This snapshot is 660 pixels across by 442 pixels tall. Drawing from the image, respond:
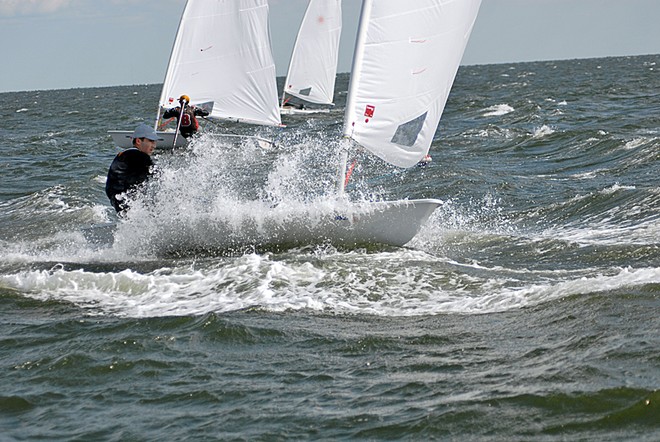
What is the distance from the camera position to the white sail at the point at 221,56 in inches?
810

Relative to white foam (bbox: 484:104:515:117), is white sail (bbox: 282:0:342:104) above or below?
above

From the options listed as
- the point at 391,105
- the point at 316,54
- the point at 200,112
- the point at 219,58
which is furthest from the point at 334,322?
the point at 316,54

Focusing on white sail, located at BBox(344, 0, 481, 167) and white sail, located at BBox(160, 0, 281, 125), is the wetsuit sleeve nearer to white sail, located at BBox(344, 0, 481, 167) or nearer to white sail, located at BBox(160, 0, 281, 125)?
white sail, located at BBox(160, 0, 281, 125)

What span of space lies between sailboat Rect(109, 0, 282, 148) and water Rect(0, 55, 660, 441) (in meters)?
6.35

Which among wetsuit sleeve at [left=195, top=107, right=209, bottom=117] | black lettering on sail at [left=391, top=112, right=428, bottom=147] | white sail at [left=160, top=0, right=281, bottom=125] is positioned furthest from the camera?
white sail at [left=160, top=0, right=281, bottom=125]

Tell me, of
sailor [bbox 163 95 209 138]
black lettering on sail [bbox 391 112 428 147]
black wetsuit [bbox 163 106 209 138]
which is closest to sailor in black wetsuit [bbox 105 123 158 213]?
black lettering on sail [bbox 391 112 428 147]

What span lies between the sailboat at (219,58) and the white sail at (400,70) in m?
11.2

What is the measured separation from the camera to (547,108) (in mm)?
32688

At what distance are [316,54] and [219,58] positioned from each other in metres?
13.2

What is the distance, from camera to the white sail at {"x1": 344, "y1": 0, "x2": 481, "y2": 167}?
9.20 meters

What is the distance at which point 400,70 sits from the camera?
30.8 ft

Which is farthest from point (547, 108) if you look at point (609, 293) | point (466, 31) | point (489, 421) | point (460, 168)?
point (489, 421)

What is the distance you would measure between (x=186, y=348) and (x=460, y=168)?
39.9 feet

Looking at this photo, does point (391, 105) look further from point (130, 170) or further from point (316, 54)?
point (316, 54)
